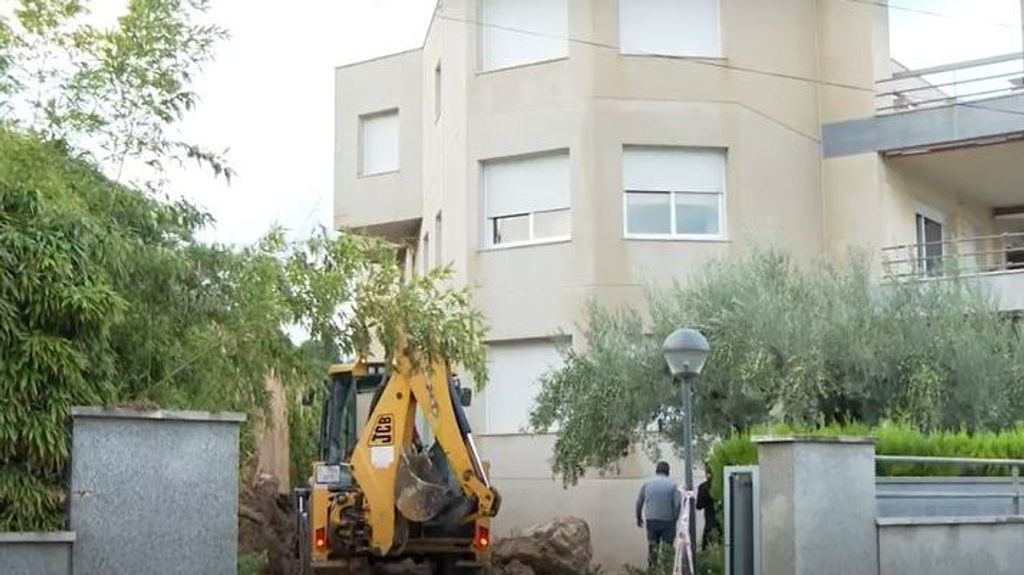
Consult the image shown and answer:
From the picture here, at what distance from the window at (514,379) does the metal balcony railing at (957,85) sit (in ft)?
23.3

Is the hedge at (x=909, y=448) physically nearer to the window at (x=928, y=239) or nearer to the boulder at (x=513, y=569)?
the boulder at (x=513, y=569)

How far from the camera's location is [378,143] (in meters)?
31.1

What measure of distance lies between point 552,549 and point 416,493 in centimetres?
461

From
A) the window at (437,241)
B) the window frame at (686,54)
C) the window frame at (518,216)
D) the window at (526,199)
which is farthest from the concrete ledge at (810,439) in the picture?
the window at (437,241)

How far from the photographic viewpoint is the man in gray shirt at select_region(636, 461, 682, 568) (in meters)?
20.1

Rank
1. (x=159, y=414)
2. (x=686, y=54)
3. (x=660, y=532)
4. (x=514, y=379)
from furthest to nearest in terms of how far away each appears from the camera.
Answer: (x=686, y=54)
(x=514, y=379)
(x=660, y=532)
(x=159, y=414)

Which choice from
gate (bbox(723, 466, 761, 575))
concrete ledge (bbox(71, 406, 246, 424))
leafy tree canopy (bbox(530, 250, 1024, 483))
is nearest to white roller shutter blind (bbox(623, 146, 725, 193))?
leafy tree canopy (bbox(530, 250, 1024, 483))

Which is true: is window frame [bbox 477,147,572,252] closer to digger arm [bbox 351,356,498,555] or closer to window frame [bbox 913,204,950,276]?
window frame [bbox 913,204,950,276]

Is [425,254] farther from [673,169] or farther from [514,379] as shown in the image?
[673,169]

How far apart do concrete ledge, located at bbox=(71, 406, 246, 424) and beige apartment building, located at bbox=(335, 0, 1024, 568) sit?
500 inches

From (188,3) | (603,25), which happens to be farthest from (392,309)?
(603,25)

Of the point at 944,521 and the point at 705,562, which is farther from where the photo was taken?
the point at 705,562

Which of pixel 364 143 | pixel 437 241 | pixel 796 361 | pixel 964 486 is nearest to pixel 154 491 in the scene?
pixel 964 486

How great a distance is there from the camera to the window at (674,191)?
24.8 m
